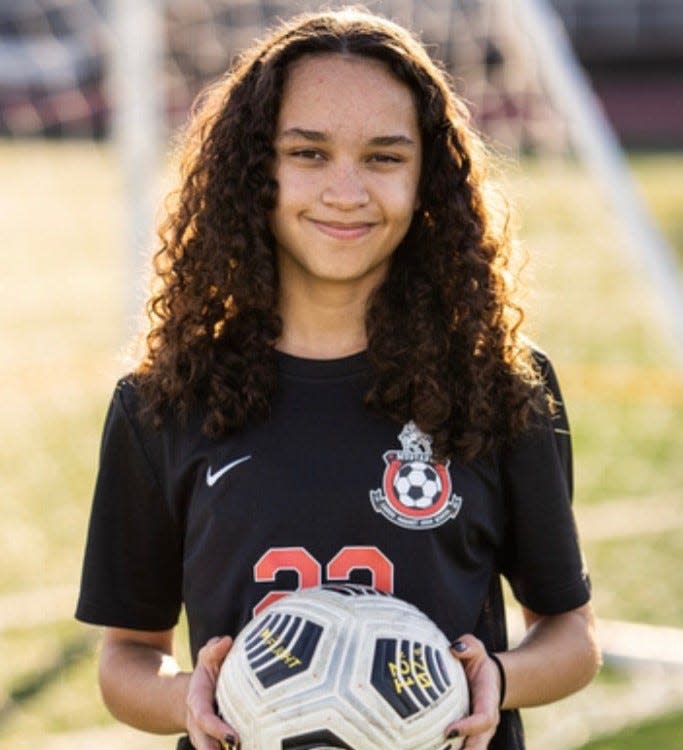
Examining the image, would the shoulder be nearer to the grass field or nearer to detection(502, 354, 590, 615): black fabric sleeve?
detection(502, 354, 590, 615): black fabric sleeve

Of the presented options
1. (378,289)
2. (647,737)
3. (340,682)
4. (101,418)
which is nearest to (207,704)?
(340,682)

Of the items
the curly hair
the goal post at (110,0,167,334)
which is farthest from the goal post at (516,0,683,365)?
the curly hair

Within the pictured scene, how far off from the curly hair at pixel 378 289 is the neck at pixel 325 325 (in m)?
0.02

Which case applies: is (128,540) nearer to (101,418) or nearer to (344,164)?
(344,164)

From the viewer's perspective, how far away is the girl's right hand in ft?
7.39

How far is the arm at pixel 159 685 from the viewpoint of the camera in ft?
7.57

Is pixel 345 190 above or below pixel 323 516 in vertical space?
above

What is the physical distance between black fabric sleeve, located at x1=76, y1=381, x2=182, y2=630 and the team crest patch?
1.24 ft

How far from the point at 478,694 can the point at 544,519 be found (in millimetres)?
349

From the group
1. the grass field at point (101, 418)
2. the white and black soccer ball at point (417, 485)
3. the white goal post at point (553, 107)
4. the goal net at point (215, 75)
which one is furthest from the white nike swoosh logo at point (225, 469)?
the white goal post at point (553, 107)

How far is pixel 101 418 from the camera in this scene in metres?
8.53

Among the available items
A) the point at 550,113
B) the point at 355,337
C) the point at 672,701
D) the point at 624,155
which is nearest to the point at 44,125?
the point at 624,155

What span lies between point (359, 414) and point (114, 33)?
5604mm

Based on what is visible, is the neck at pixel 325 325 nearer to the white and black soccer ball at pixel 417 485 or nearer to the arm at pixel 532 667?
the white and black soccer ball at pixel 417 485
